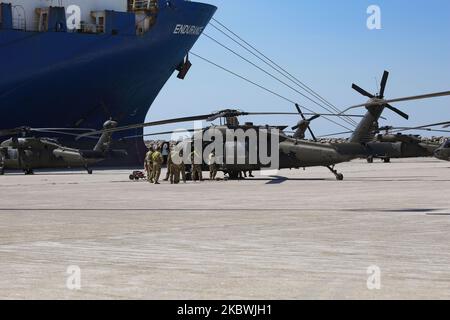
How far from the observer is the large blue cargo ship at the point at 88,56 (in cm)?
5562

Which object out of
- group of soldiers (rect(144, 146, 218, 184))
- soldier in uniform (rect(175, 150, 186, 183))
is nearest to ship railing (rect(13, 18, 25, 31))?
group of soldiers (rect(144, 146, 218, 184))

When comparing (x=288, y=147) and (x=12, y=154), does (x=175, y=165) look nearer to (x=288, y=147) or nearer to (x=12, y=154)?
(x=288, y=147)

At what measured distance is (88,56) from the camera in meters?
57.3

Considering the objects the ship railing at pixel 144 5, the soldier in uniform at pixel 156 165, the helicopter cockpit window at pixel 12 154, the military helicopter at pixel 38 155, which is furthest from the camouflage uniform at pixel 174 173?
the ship railing at pixel 144 5

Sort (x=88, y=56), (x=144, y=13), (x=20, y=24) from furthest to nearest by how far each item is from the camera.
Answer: (x=144, y=13) → (x=88, y=56) → (x=20, y=24)

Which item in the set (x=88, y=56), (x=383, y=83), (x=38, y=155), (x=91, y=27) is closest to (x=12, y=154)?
(x=38, y=155)

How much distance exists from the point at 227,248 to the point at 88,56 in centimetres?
4775

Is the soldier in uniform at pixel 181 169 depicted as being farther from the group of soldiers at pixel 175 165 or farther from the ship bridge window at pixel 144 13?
the ship bridge window at pixel 144 13

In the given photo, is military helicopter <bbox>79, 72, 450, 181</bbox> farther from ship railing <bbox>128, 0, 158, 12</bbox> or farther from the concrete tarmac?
ship railing <bbox>128, 0, 158, 12</bbox>

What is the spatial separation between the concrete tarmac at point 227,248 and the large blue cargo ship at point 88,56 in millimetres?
36424

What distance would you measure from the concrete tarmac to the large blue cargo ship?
120 feet

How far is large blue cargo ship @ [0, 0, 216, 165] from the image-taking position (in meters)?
55.6

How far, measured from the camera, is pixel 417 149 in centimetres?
6103
